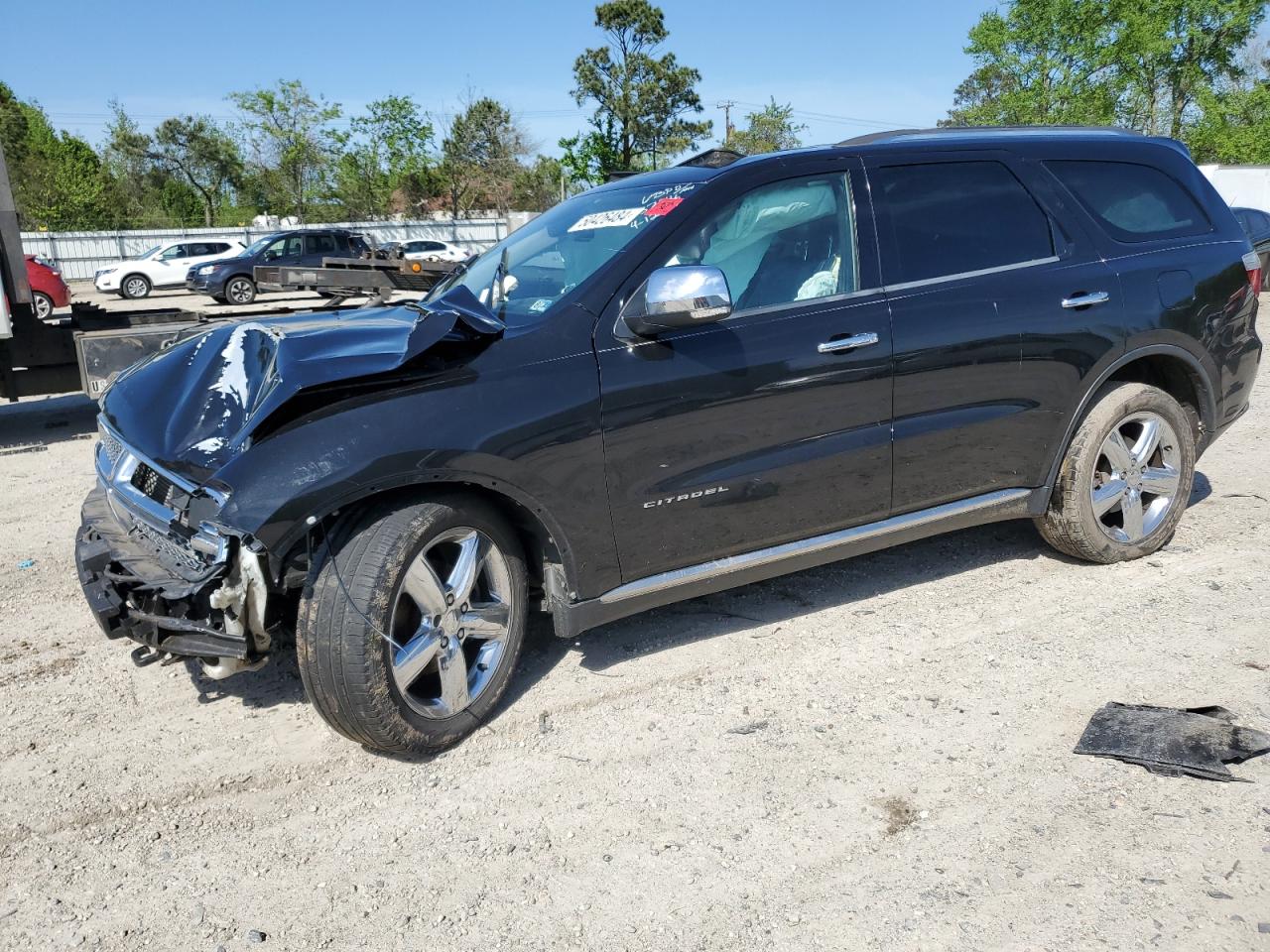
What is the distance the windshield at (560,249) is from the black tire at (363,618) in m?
0.87

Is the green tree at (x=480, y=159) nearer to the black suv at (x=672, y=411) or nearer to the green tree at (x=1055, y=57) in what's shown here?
the green tree at (x=1055, y=57)

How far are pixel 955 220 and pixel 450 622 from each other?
268 cm

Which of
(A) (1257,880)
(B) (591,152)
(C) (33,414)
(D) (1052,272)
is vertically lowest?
(A) (1257,880)

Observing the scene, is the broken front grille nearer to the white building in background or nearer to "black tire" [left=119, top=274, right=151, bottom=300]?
"black tire" [left=119, top=274, right=151, bottom=300]

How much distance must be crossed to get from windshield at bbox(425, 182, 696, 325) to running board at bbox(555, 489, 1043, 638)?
1052mm

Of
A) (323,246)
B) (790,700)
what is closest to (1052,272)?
(790,700)

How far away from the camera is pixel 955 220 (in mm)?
4227

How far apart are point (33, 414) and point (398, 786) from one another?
28.5 feet

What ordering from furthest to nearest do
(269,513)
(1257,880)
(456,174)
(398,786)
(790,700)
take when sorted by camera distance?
1. (456,174)
2. (790,700)
3. (398,786)
4. (269,513)
5. (1257,880)

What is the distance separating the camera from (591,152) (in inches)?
1928

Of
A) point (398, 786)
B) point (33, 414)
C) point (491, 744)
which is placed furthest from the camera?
point (33, 414)

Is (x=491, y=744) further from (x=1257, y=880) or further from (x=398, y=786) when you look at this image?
(x=1257, y=880)

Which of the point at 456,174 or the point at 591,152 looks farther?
the point at 456,174

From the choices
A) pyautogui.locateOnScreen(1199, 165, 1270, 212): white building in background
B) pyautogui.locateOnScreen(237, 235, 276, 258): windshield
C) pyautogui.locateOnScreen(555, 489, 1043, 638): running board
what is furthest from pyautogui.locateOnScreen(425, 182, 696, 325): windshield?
pyautogui.locateOnScreen(1199, 165, 1270, 212): white building in background
